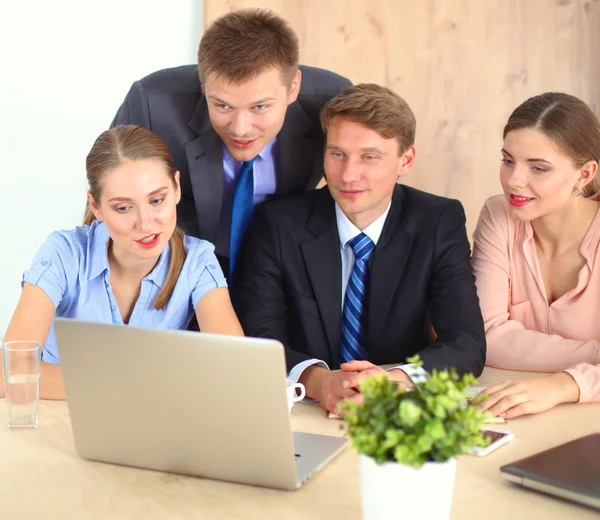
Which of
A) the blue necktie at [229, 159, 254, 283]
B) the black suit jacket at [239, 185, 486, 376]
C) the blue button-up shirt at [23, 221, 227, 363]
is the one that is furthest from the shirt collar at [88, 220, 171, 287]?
the blue necktie at [229, 159, 254, 283]

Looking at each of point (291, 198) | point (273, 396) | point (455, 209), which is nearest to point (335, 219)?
point (291, 198)

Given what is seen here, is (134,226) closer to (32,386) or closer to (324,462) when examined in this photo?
(32,386)

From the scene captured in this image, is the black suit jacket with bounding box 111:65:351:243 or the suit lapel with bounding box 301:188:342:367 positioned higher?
the black suit jacket with bounding box 111:65:351:243

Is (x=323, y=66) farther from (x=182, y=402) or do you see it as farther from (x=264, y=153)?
(x=182, y=402)

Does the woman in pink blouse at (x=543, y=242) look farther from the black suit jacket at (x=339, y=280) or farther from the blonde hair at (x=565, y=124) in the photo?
the black suit jacket at (x=339, y=280)

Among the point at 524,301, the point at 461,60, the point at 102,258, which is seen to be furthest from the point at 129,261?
the point at 461,60

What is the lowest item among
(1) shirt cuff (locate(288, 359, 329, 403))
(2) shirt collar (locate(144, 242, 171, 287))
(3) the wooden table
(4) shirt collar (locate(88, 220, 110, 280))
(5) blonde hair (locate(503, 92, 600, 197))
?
(1) shirt cuff (locate(288, 359, 329, 403))

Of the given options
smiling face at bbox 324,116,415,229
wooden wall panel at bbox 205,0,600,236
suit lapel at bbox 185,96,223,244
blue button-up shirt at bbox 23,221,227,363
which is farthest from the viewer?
wooden wall panel at bbox 205,0,600,236

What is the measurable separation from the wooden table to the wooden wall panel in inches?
83.6

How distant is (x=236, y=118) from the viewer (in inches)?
85.0

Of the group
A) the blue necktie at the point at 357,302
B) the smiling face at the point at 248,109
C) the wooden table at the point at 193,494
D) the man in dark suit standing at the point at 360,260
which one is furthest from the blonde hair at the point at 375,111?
the wooden table at the point at 193,494

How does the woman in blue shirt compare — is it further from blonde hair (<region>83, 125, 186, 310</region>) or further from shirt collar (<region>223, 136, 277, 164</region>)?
shirt collar (<region>223, 136, 277, 164</region>)

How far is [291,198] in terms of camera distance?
7.39ft

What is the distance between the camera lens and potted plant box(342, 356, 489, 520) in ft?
3.16
